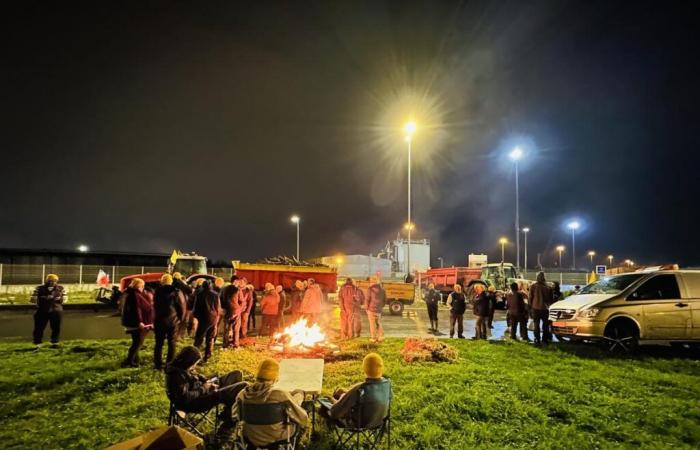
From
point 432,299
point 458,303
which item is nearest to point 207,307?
point 458,303

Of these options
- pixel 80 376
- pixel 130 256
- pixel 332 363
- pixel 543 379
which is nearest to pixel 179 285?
pixel 80 376

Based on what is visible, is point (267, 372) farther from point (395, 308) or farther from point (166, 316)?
point (395, 308)

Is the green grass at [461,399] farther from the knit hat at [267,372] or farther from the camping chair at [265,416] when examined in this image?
the knit hat at [267,372]

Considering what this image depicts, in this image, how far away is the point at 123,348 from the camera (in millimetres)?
10672

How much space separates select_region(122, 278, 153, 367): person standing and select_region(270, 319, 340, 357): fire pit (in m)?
2.77

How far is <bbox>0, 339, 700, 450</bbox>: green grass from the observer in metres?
5.47

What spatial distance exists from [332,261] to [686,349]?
44005mm

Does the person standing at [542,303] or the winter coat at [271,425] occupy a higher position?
the person standing at [542,303]

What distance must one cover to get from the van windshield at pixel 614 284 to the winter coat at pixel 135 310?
37.3 ft

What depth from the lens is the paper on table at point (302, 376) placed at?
533 centimetres

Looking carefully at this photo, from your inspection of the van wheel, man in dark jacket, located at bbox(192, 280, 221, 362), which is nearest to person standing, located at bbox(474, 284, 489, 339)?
the van wheel

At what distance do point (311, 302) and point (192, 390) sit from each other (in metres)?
7.45

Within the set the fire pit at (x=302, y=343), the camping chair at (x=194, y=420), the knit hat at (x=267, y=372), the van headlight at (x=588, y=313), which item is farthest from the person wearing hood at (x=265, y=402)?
the van headlight at (x=588, y=313)

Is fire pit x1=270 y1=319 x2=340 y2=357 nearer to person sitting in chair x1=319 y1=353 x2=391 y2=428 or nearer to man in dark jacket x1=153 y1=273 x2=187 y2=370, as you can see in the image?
man in dark jacket x1=153 y1=273 x2=187 y2=370
